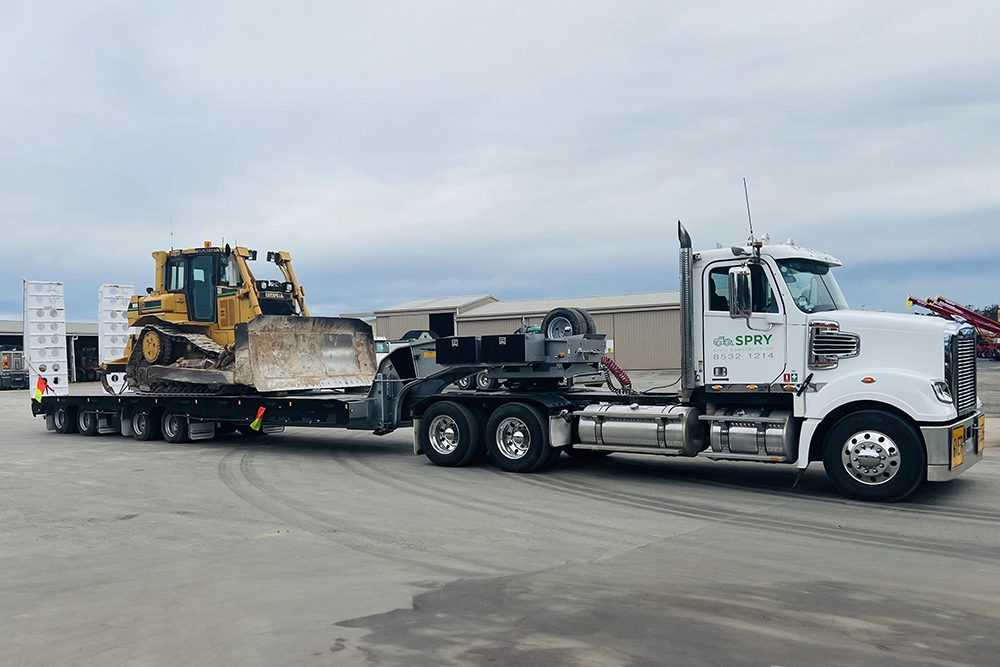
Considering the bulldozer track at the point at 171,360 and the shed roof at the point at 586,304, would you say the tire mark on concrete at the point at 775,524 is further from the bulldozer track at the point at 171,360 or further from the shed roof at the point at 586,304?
the shed roof at the point at 586,304

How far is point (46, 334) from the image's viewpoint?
20938mm

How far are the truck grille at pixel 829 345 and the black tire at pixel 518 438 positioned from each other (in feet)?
12.2

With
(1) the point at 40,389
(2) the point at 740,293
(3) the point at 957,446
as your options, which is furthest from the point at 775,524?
(1) the point at 40,389

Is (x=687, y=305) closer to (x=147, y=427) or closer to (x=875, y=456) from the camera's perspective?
(x=875, y=456)

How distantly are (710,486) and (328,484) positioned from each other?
5.00m

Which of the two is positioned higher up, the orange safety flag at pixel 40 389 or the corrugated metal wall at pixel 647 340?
the corrugated metal wall at pixel 647 340

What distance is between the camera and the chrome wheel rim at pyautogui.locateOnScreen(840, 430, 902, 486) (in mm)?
9461

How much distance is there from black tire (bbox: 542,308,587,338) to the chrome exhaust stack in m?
2.14

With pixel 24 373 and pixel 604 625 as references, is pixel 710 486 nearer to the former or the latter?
pixel 604 625

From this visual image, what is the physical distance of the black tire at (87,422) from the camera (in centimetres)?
1955

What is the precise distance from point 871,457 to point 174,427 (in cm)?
1340

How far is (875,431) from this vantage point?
9.52 meters

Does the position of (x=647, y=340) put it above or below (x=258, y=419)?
above

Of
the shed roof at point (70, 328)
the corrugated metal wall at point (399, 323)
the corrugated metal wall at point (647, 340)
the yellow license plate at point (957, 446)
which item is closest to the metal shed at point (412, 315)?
the corrugated metal wall at point (399, 323)
